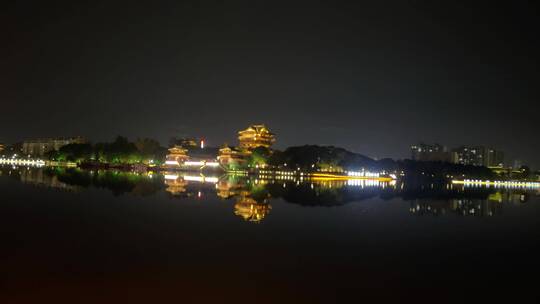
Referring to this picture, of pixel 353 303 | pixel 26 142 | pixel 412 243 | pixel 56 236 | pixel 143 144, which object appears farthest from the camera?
pixel 26 142

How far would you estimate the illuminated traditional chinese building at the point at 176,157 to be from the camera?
9938 centimetres

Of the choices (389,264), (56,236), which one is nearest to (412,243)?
(389,264)

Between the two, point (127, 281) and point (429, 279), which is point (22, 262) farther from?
point (429, 279)

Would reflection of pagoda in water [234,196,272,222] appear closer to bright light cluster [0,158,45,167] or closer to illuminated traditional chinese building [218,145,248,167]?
illuminated traditional chinese building [218,145,248,167]

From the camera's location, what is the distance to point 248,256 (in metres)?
11.3

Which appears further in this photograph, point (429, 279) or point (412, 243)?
point (412, 243)

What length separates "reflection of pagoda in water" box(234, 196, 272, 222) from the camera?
18.5 metres

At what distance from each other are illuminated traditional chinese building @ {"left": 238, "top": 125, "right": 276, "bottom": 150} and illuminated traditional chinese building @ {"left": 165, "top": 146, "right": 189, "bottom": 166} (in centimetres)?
1213

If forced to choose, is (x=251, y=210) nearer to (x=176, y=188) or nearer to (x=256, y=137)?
(x=176, y=188)

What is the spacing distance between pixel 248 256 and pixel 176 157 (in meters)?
90.5

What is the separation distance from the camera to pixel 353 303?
8234 millimetres

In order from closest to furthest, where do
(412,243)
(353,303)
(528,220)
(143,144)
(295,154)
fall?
(353,303)
(412,243)
(528,220)
(295,154)
(143,144)

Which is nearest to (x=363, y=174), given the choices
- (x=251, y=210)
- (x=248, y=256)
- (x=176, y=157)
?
(x=176, y=157)

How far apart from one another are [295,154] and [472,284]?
258 ft
